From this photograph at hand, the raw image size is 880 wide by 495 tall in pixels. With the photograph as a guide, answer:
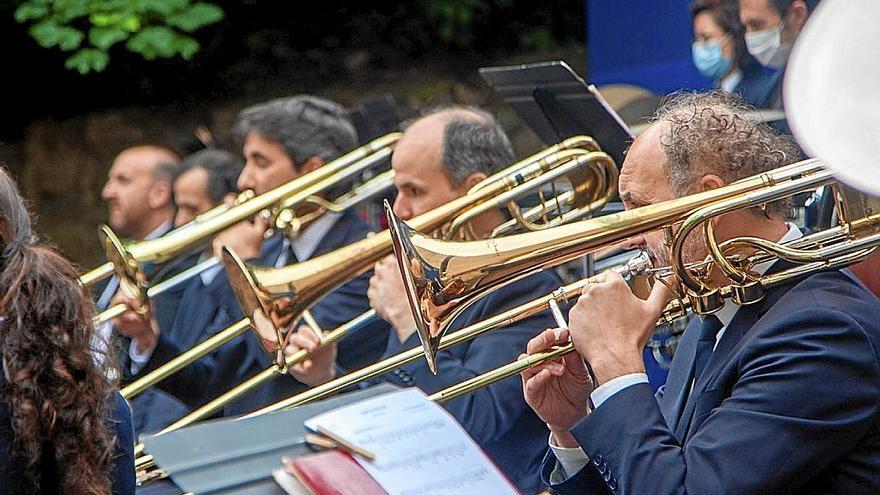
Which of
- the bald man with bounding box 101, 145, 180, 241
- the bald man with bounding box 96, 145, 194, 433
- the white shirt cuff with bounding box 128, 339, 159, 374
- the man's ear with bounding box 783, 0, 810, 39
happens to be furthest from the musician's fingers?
the bald man with bounding box 101, 145, 180, 241

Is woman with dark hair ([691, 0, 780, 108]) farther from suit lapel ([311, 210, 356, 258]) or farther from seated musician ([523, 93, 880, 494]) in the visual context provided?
seated musician ([523, 93, 880, 494])

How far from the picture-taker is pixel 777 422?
7.23 ft

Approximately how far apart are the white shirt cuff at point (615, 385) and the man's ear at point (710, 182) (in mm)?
411

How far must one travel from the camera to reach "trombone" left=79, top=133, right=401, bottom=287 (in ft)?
13.6

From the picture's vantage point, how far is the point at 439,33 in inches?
296

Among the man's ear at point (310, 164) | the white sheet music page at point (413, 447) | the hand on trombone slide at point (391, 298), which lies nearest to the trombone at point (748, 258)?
the white sheet music page at point (413, 447)

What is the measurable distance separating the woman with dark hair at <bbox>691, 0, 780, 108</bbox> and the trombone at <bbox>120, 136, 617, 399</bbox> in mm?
743

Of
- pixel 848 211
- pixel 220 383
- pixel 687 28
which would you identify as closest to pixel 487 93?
pixel 687 28

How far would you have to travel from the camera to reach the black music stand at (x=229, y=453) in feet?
6.97

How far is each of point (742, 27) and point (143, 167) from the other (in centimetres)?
294

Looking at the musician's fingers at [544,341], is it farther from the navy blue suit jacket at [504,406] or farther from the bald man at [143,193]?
the bald man at [143,193]

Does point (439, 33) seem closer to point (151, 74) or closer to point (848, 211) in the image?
point (151, 74)

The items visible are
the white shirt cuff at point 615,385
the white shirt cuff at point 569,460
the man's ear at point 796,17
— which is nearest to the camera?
the white shirt cuff at point 615,385

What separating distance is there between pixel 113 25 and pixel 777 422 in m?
4.86
